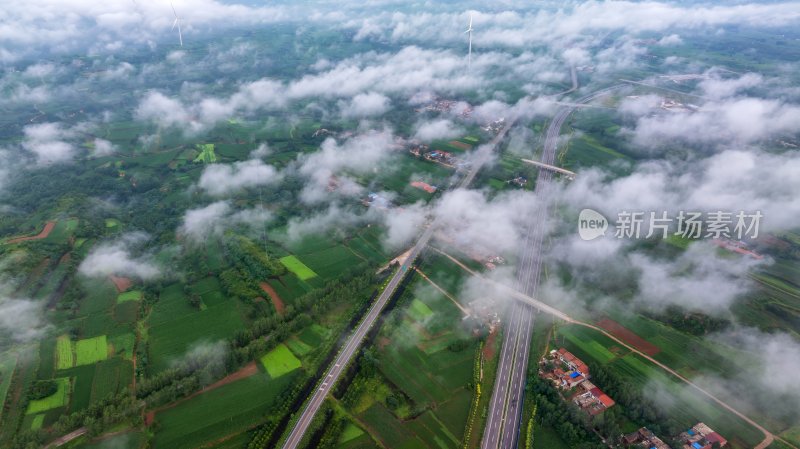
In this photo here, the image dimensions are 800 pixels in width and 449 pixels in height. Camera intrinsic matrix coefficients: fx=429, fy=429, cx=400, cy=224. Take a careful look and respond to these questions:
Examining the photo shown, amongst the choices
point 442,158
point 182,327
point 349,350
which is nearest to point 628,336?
point 349,350

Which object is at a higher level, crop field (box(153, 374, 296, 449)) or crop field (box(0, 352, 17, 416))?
crop field (box(0, 352, 17, 416))

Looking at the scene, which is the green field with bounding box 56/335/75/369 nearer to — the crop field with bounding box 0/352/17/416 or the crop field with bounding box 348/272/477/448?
the crop field with bounding box 0/352/17/416

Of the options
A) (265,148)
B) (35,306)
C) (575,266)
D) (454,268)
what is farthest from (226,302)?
(265,148)

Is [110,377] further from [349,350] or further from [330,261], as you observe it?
[330,261]

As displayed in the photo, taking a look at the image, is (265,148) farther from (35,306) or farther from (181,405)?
(181,405)

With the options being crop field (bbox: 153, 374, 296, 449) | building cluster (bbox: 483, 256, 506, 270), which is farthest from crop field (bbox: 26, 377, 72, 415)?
building cluster (bbox: 483, 256, 506, 270)
